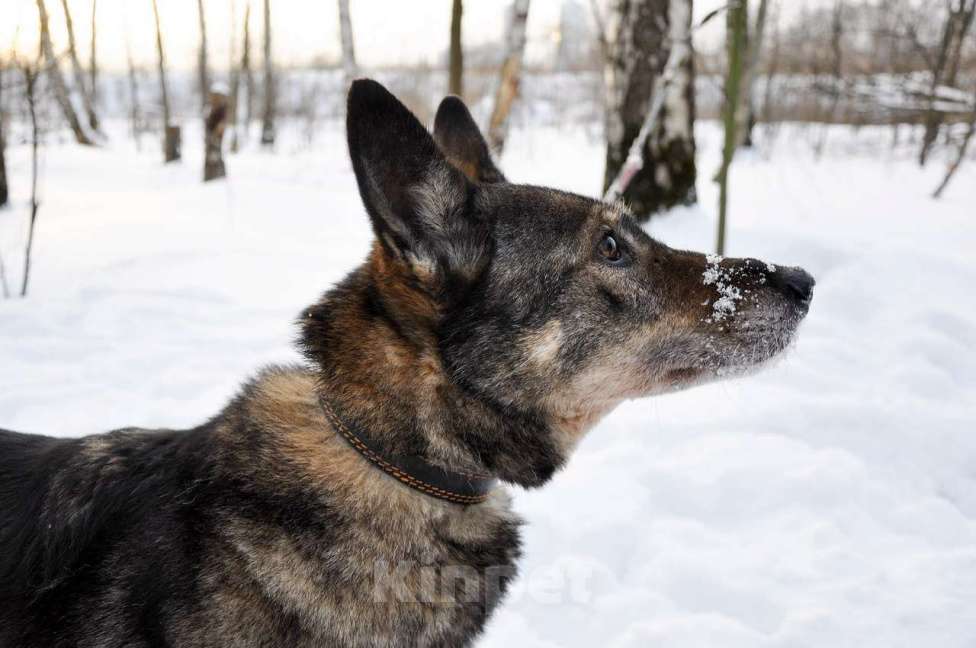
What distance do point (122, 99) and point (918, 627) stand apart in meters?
52.0

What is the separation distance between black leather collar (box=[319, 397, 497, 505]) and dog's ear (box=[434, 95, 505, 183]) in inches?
42.7

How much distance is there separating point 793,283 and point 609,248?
65 centimetres

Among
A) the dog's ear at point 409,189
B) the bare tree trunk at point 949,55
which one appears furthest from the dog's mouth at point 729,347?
the bare tree trunk at point 949,55

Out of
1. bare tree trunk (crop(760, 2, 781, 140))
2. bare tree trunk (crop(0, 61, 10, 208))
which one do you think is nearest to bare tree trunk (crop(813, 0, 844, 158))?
bare tree trunk (crop(760, 2, 781, 140))

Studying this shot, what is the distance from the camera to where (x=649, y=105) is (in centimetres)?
720

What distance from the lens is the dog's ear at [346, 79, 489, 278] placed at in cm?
173

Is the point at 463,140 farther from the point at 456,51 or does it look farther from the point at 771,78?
the point at 771,78

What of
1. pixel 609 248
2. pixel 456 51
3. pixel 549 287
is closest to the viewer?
pixel 549 287

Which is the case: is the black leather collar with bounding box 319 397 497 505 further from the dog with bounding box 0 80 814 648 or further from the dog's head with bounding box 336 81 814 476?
the dog's head with bounding box 336 81 814 476

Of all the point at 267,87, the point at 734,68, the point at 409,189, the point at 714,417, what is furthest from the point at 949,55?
the point at 267,87

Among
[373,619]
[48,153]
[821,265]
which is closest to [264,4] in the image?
[48,153]

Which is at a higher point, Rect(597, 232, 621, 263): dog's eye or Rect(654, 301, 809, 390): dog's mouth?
Rect(597, 232, 621, 263): dog's eye

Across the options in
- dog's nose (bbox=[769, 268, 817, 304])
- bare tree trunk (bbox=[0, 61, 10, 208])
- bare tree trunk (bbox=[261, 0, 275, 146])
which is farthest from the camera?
bare tree trunk (bbox=[261, 0, 275, 146])

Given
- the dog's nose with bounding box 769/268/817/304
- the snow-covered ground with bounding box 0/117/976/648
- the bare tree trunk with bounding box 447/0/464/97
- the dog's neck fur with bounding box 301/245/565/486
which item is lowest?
the snow-covered ground with bounding box 0/117/976/648
